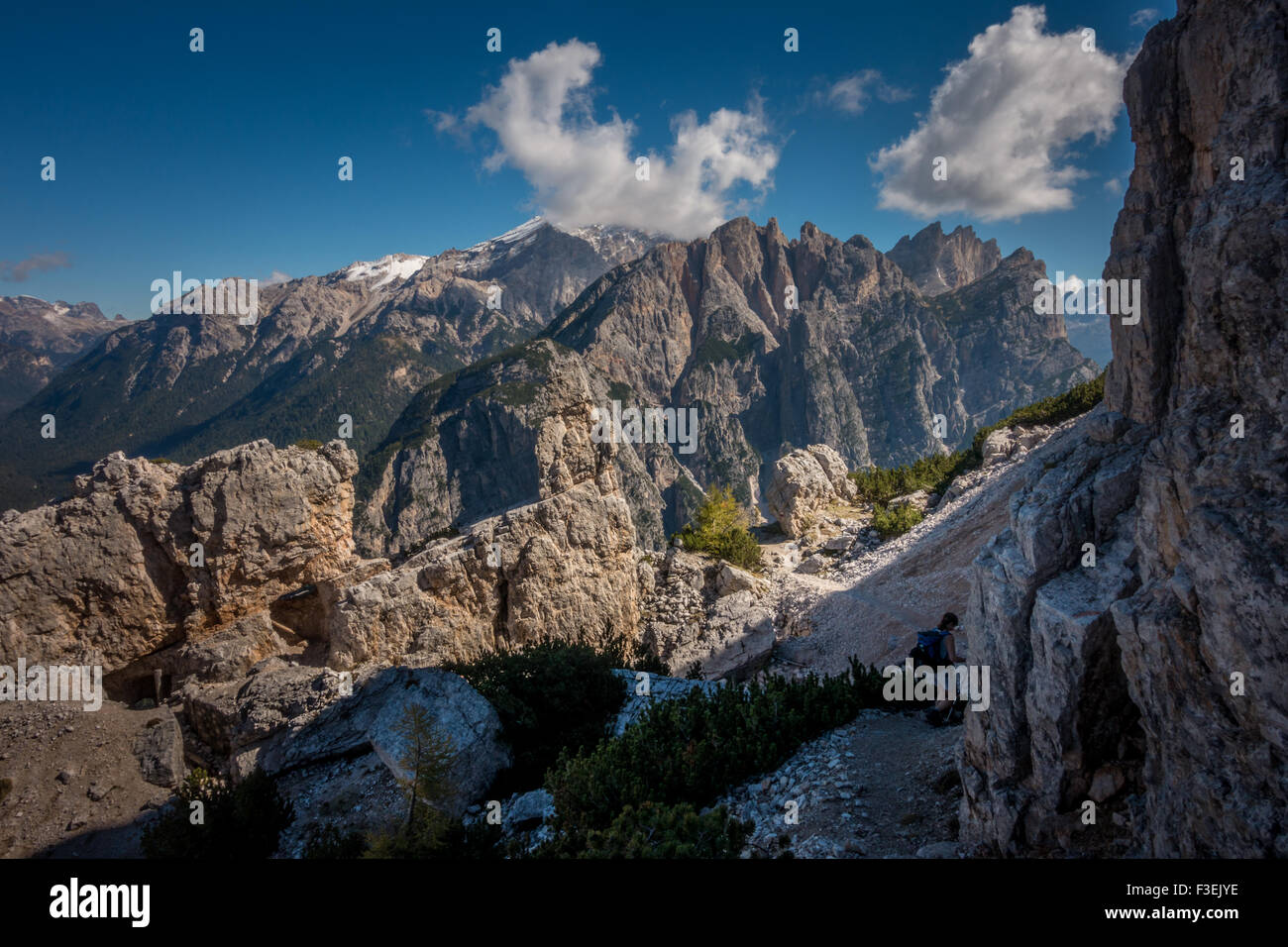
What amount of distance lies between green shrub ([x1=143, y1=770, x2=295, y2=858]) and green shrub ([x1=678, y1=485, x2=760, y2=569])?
81.2 ft

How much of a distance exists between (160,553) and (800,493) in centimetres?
3397

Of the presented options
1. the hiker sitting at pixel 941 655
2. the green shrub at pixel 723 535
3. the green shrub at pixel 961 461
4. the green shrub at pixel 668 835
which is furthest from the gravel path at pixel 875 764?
the green shrub at pixel 961 461

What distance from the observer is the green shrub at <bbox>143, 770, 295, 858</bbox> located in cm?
977

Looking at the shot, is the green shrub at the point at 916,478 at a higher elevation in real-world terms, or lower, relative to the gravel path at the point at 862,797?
higher

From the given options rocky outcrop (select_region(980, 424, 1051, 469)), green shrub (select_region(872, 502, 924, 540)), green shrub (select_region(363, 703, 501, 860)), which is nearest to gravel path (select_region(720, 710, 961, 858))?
green shrub (select_region(363, 703, 501, 860))

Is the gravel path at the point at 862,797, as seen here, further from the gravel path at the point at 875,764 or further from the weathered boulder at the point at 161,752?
the weathered boulder at the point at 161,752

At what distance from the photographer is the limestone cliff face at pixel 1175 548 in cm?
485

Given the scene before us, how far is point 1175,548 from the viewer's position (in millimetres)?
5914

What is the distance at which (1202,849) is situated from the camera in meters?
Answer: 4.89

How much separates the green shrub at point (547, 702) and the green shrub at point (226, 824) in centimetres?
420
